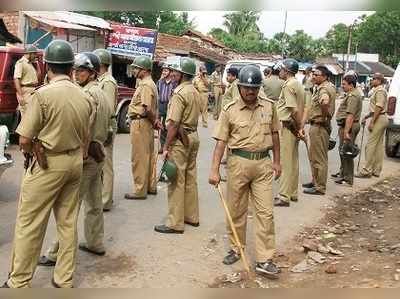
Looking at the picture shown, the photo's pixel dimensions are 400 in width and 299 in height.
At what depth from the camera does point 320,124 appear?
26.1ft

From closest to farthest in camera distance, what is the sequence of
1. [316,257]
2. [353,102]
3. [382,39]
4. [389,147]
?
[316,257] < [353,102] < [389,147] < [382,39]

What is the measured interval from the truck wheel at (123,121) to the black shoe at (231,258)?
8671 mm

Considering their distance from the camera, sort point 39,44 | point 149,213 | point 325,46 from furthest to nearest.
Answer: point 325,46
point 39,44
point 149,213

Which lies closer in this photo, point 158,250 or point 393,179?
point 158,250

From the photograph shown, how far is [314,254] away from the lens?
17.5 feet

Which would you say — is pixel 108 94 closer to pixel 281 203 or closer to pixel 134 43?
pixel 281 203

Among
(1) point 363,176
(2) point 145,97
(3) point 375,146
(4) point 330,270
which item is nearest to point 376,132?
(3) point 375,146

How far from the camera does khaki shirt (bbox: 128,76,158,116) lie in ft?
22.3

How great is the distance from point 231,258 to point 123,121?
29.1 feet

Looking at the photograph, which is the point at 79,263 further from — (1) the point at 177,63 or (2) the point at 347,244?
(2) the point at 347,244

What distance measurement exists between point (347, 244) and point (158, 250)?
6.97ft

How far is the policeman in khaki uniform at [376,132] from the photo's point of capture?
966 centimetres

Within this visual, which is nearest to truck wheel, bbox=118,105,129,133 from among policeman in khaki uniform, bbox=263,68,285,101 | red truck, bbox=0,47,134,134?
red truck, bbox=0,47,134,134

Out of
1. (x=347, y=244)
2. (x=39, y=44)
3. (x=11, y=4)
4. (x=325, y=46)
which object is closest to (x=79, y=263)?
(x=347, y=244)
